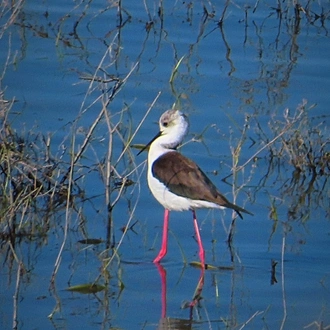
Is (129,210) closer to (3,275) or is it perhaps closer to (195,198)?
(195,198)

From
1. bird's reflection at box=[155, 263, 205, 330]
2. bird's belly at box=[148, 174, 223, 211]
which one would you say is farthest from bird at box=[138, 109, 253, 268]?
bird's reflection at box=[155, 263, 205, 330]

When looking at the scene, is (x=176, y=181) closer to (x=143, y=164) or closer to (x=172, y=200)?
(x=172, y=200)

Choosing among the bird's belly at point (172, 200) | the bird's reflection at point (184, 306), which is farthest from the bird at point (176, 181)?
the bird's reflection at point (184, 306)

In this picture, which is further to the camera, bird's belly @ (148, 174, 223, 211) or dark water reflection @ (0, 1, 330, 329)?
bird's belly @ (148, 174, 223, 211)

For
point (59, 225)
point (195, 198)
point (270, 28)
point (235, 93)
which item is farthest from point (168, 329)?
point (270, 28)

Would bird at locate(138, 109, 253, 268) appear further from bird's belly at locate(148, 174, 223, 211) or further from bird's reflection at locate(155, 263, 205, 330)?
bird's reflection at locate(155, 263, 205, 330)

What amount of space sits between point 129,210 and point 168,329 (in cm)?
184

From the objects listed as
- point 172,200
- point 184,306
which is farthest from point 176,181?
point 184,306

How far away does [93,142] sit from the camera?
27.4 feet

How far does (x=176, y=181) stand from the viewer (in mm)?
6648

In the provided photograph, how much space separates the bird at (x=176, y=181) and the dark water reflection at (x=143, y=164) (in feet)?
0.71

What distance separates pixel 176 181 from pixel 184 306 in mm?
1048

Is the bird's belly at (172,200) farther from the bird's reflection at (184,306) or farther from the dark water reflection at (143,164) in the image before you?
the bird's reflection at (184,306)

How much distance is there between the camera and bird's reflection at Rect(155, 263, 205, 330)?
18.3 ft
